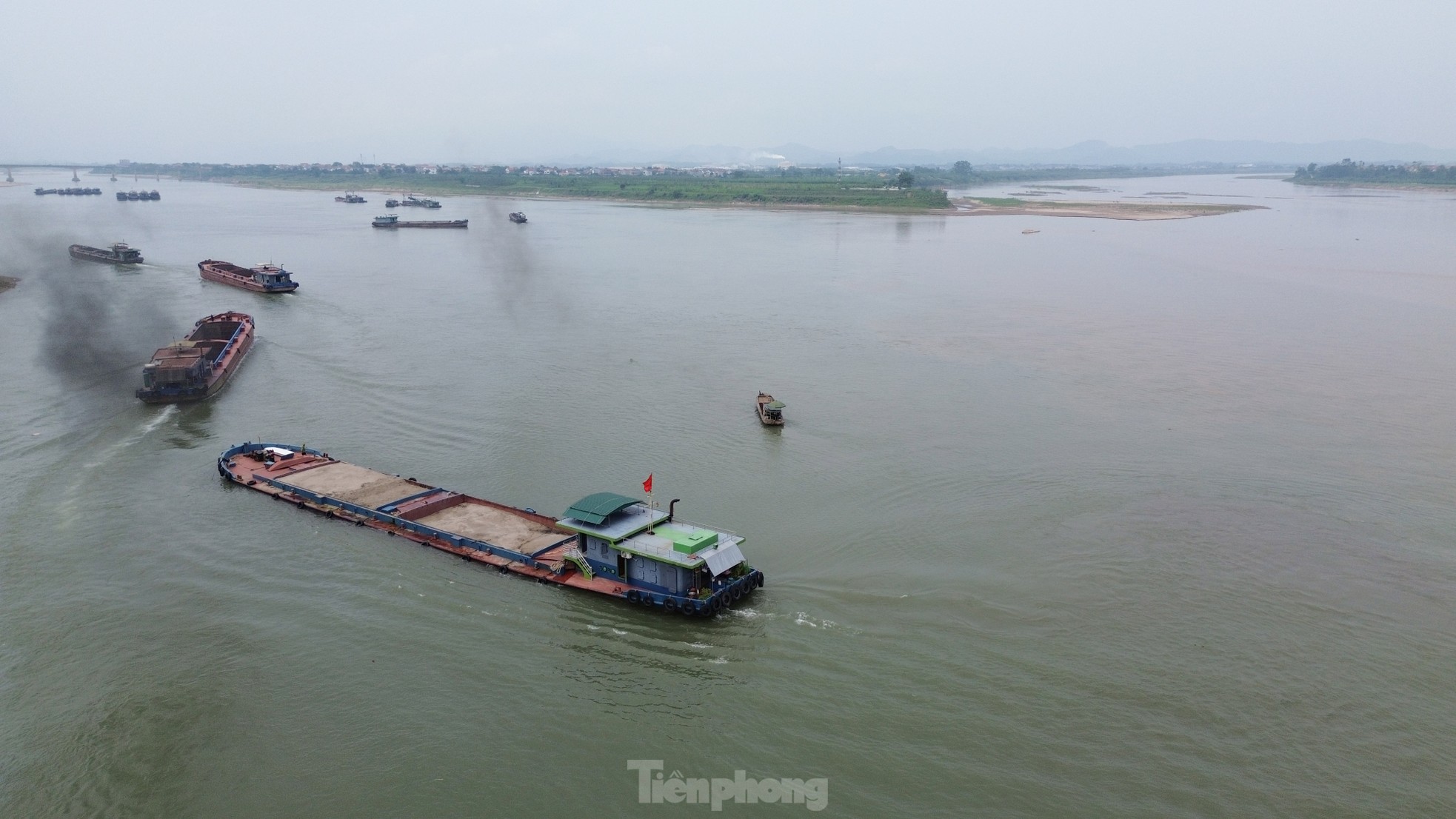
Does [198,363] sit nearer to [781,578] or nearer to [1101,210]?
[781,578]

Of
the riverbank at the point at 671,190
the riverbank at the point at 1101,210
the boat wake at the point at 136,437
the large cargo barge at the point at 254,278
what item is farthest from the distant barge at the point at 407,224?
the boat wake at the point at 136,437

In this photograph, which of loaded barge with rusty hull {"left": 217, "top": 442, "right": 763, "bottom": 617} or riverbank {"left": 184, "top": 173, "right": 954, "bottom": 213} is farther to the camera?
riverbank {"left": 184, "top": 173, "right": 954, "bottom": 213}

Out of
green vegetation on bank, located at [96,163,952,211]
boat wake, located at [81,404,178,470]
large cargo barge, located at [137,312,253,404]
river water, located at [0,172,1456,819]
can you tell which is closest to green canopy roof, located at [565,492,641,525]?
river water, located at [0,172,1456,819]

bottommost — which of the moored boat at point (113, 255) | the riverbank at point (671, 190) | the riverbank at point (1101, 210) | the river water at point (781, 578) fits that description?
the river water at point (781, 578)

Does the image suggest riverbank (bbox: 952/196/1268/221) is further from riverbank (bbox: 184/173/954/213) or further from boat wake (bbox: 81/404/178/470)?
boat wake (bbox: 81/404/178/470)

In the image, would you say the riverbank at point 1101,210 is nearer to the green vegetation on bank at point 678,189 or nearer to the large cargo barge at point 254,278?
the green vegetation on bank at point 678,189

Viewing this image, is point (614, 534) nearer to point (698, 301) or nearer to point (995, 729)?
point (995, 729)

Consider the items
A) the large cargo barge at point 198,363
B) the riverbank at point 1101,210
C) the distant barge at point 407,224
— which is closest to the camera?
the large cargo barge at point 198,363
